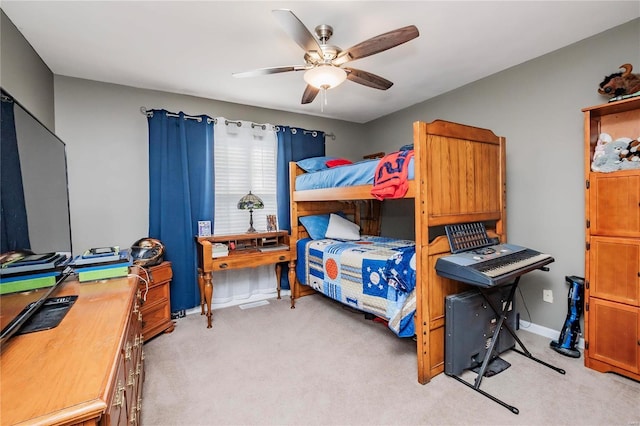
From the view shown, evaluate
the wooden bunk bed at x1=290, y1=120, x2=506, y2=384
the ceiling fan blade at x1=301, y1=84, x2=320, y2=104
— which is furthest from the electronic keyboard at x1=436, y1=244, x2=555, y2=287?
the ceiling fan blade at x1=301, y1=84, x2=320, y2=104

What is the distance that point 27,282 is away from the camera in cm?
122

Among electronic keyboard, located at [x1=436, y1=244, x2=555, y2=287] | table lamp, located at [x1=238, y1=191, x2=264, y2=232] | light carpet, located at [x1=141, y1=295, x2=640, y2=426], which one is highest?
table lamp, located at [x1=238, y1=191, x2=264, y2=232]

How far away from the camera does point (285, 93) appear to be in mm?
3201

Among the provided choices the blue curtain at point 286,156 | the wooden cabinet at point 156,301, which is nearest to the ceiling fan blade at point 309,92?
the blue curtain at point 286,156

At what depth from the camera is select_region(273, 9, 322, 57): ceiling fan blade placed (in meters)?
1.45

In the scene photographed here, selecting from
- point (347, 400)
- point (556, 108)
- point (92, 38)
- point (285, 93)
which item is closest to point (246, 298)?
point (347, 400)

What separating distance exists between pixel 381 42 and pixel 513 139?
180 centimetres

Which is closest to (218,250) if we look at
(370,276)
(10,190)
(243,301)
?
(243,301)

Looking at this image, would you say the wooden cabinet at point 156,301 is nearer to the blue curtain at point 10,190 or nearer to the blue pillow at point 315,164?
the blue curtain at point 10,190

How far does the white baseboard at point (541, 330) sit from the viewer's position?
2439 mm

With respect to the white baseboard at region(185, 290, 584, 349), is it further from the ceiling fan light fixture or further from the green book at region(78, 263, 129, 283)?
the ceiling fan light fixture

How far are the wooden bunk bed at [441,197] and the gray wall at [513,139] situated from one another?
40cm

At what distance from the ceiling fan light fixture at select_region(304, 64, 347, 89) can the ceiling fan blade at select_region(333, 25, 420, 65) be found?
83mm

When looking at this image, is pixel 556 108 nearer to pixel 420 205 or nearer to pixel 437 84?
pixel 437 84
